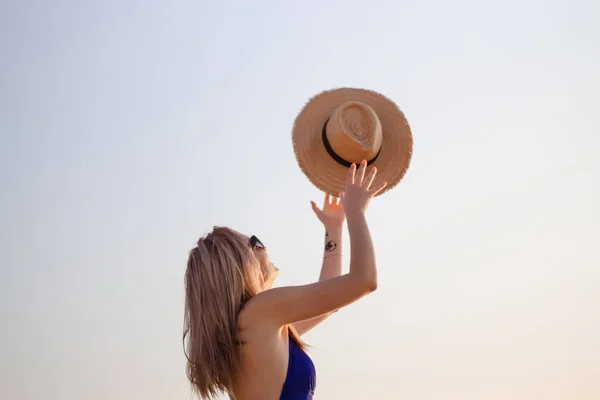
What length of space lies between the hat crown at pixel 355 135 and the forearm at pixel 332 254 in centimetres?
51

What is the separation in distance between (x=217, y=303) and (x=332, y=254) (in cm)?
128

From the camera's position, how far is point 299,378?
13.3 ft

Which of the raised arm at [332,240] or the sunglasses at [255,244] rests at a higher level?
the raised arm at [332,240]

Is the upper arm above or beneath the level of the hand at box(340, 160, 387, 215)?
beneath

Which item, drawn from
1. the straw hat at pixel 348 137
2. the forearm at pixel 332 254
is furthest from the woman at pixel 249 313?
the straw hat at pixel 348 137

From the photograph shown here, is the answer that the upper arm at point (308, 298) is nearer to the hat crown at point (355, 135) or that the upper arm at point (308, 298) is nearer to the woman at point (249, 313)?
the woman at point (249, 313)

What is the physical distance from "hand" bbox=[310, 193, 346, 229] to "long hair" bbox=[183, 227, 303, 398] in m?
1.07

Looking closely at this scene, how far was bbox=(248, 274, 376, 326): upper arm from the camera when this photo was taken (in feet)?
12.3

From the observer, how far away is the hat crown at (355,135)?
17.7ft

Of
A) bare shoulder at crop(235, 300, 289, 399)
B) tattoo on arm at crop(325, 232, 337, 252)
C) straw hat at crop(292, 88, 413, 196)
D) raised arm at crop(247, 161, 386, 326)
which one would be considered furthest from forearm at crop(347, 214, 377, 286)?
straw hat at crop(292, 88, 413, 196)

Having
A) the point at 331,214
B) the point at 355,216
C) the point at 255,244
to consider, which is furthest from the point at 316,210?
the point at 355,216

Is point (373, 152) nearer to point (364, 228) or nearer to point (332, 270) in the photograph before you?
point (332, 270)

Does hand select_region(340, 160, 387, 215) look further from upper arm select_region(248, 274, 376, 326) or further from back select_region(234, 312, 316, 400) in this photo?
back select_region(234, 312, 316, 400)

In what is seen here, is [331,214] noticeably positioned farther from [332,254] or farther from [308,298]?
[308,298]
